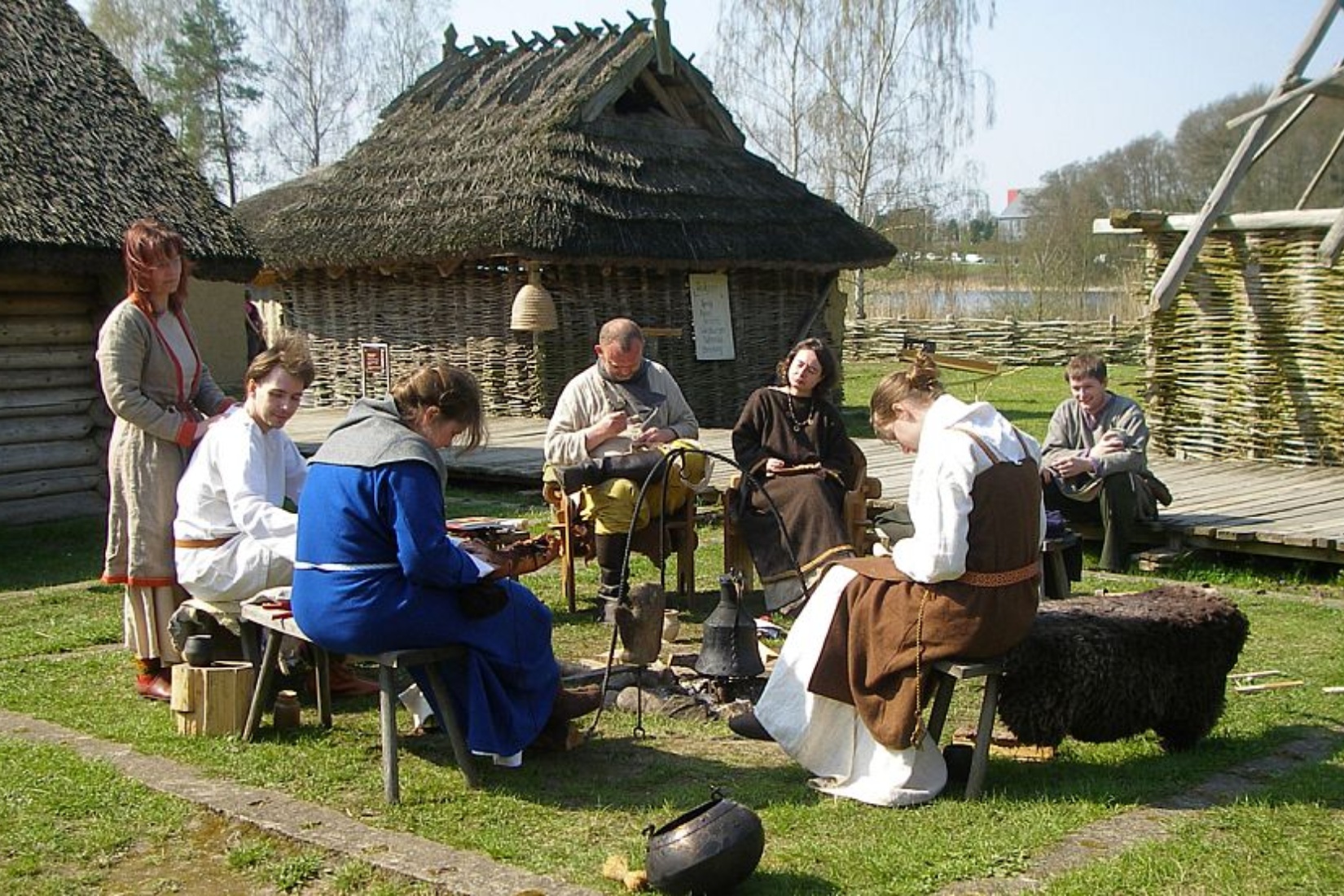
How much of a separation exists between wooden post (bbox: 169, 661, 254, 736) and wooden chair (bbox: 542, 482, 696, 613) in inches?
98.5

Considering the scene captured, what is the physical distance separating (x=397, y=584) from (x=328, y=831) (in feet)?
2.44

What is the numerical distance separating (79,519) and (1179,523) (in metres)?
7.48

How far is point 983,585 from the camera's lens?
14.5ft

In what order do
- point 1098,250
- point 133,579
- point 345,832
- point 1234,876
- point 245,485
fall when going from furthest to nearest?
point 1098,250 < point 133,579 < point 245,485 < point 345,832 < point 1234,876

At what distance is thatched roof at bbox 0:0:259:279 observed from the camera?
9586 millimetres

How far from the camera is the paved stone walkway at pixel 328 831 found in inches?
152

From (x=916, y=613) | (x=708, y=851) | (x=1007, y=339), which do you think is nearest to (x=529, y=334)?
(x=916, y=613)

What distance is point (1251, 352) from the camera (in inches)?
434

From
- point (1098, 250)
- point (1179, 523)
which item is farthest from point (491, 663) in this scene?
point (1098, 250)

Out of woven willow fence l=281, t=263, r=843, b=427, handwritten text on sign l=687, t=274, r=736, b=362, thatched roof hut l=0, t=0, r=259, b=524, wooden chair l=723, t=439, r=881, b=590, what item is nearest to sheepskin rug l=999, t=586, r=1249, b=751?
wooden chair l=723, t=439, r=881, b=590

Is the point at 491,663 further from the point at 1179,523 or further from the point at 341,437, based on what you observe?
the point at 1179,523

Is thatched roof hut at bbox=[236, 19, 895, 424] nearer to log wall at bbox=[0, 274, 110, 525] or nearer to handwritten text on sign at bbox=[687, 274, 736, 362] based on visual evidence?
handwritten text on sign at bbox=[687, 274, 736, 362]

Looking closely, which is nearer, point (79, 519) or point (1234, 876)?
point (1234, 876)

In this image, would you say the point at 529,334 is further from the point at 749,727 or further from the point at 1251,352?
the point at 749,727
